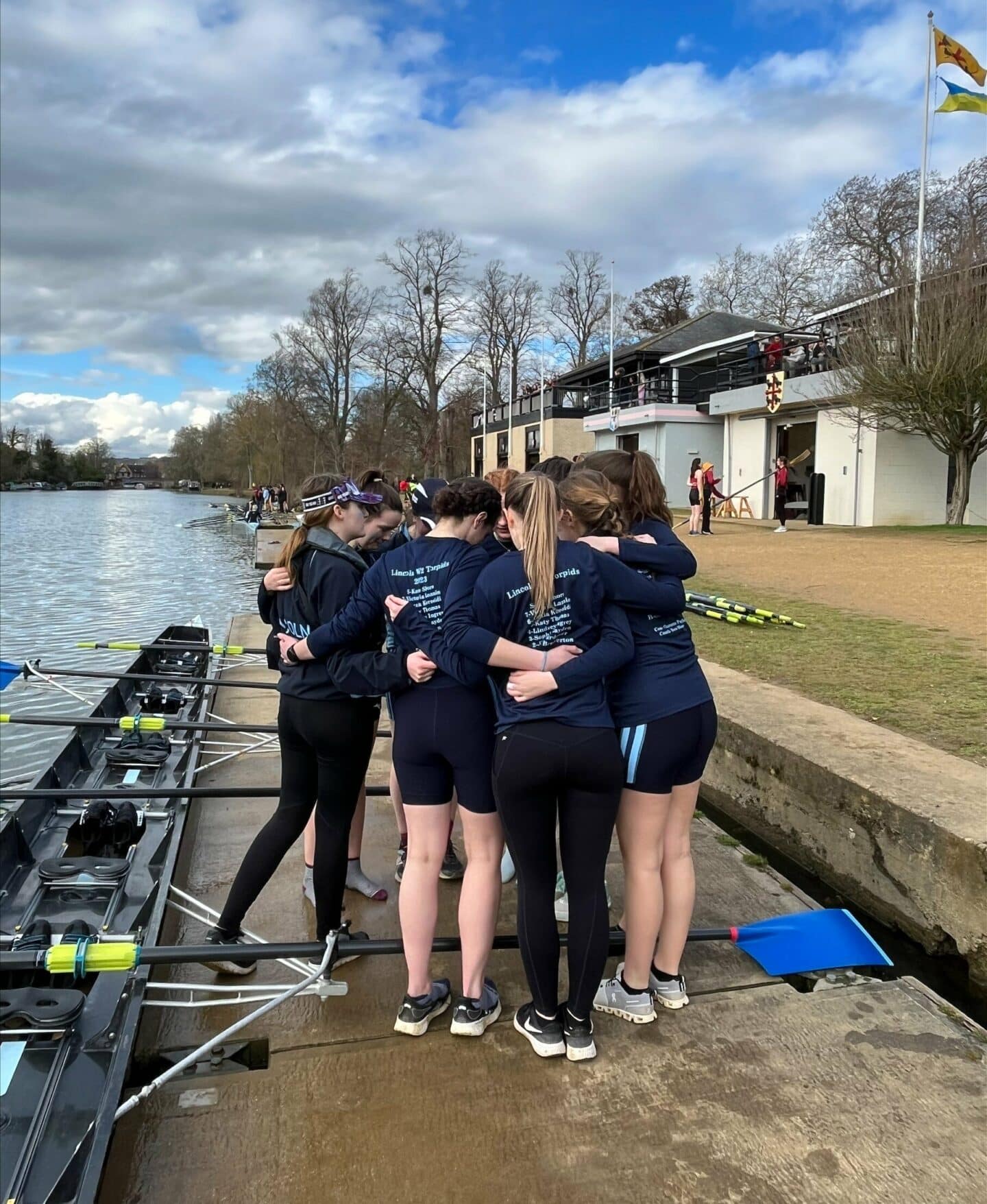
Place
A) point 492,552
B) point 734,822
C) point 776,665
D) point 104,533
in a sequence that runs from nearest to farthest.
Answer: point 492,552
point 734,822
point 776,665
point 104,533

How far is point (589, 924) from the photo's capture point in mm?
2531

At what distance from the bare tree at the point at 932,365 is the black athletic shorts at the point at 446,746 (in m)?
18.1

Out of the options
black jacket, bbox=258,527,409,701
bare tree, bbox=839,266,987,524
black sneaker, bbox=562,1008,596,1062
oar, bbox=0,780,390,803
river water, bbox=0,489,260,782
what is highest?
bare tree, bbox=839,266,987,524

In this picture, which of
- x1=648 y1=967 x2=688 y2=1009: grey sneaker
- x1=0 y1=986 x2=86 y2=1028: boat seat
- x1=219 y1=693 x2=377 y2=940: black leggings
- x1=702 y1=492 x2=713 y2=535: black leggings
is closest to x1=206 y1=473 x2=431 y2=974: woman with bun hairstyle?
x1=219 y1=693 x2=377 y2=940: black leggings

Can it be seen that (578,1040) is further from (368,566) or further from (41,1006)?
(368,566)

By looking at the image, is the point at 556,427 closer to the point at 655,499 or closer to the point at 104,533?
the point at 104,533

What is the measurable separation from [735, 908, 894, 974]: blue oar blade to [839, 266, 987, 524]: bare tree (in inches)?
676

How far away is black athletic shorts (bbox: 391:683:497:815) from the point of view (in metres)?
2.58

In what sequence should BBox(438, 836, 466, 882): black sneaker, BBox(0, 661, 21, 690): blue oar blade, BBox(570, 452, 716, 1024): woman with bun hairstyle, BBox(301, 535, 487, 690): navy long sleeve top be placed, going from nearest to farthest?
BBox(301, 535, 487, 690): navy long sleeve top → BBox(570, 452, 716, 1024): woman with bun hairstyle → BBox(438, 836, 466, 882): black sneaker → BBox(0, 661, 21, 690): blue oar blade

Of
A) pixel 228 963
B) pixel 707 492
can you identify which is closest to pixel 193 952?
pixel 228 963

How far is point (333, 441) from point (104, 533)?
21.5m

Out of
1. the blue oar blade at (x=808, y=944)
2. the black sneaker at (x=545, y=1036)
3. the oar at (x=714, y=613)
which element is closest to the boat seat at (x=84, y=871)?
the black sneaker at (x=545, y=1036)

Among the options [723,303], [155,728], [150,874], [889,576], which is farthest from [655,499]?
[723,303]

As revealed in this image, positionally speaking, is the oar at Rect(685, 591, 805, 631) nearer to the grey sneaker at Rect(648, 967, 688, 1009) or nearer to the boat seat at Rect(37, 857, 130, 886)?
the grey sneaker at Rect(648, 967, 688, 1009)
